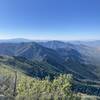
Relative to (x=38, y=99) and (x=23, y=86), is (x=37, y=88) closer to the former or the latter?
(x=23, y=86)

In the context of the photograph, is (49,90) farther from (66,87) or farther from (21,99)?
(21,99)

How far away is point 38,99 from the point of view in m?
49.1

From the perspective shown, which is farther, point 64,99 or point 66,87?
point 66,87

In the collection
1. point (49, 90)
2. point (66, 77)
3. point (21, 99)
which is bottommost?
point (49, 90)

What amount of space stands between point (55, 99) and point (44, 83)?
5970 centimetres

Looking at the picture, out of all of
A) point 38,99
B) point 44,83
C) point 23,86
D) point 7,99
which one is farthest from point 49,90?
point 7,99

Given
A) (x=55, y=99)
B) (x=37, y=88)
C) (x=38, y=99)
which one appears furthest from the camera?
(x=37, y=88)

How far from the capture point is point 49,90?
377 feet

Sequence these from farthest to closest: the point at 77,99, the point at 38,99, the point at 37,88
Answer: the point at 37,88
the point at 77,99
the point at 38,99

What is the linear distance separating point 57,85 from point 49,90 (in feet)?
20.6

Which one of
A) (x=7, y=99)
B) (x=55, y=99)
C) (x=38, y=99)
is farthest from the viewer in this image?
(x=55, y=99)

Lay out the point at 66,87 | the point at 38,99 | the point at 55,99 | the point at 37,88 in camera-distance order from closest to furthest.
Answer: the point at 38,99, the point at 55,99, the point at 66,87, the point at 37,88

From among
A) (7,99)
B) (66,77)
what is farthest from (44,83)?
(7,99)

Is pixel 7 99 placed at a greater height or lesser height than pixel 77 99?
greater
